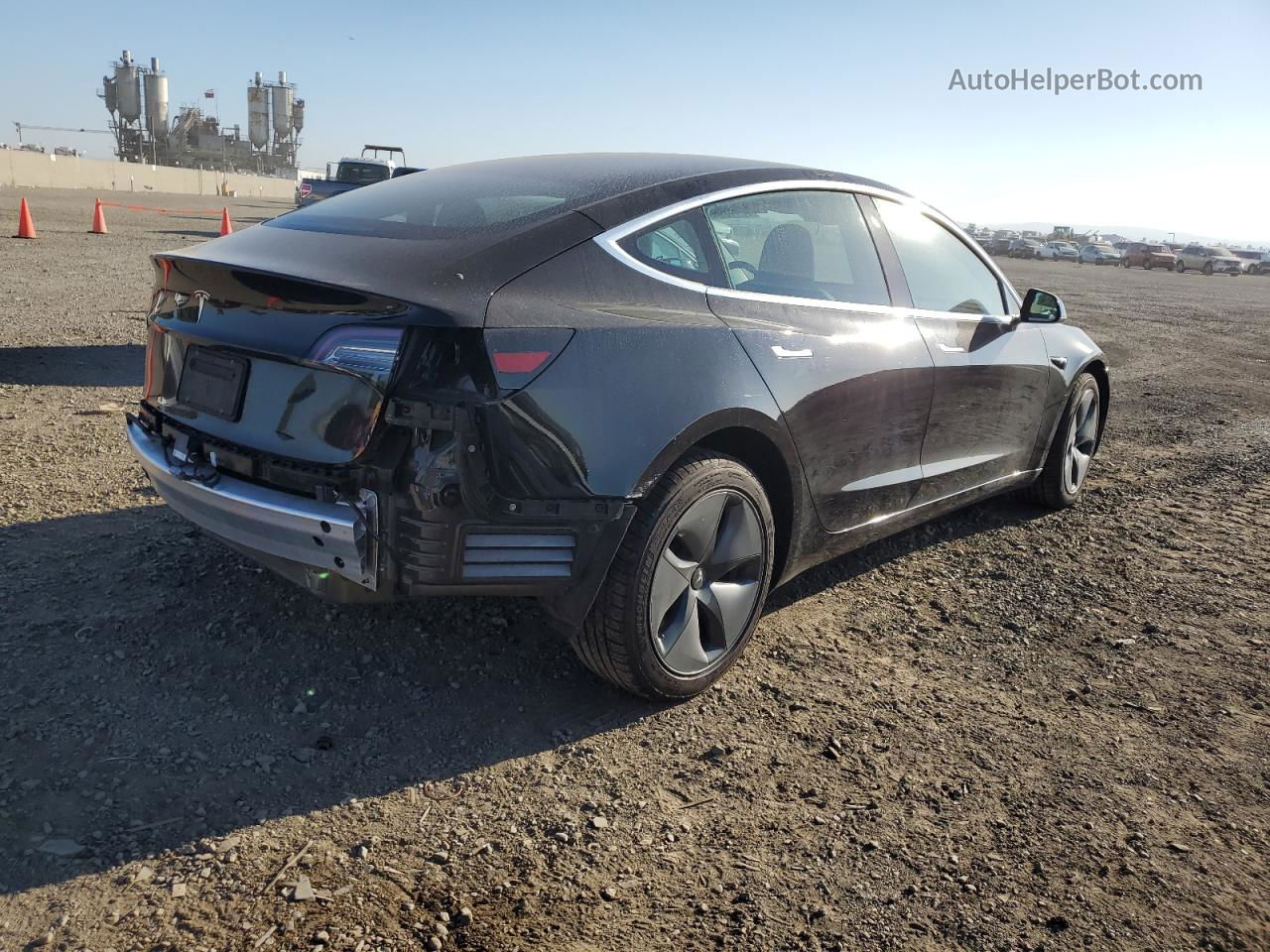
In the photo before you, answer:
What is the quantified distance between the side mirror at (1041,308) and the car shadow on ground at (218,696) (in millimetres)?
2004

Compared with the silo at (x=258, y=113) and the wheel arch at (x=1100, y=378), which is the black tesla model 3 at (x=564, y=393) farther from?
the silo at (x=258, y=113)

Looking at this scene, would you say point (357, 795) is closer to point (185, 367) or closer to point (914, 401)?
point (185, 367)

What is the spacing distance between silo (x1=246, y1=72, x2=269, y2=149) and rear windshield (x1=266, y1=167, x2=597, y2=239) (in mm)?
98962

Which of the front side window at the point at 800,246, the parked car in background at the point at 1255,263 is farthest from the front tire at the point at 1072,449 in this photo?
the parked car in background at the point at 1255,263

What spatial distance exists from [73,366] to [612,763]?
233 inches

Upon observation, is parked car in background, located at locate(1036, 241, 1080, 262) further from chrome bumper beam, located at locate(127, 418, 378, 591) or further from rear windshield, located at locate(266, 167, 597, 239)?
chrome bumper beam, located at locate(127, 418, 378, 591)

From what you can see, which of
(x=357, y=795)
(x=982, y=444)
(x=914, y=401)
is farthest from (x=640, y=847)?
(x=982, y=444)

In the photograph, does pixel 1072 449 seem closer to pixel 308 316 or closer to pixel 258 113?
pixel 308 316

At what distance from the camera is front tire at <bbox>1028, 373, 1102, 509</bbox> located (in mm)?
5336

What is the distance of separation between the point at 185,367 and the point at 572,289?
1.25 m

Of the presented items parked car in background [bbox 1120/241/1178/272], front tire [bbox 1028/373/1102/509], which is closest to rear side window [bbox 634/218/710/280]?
front tire [bbox 1028/373/1102/509]

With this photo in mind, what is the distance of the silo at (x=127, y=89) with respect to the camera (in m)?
82.6

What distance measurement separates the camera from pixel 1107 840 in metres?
2.64

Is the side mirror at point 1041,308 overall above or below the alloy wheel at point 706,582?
above
